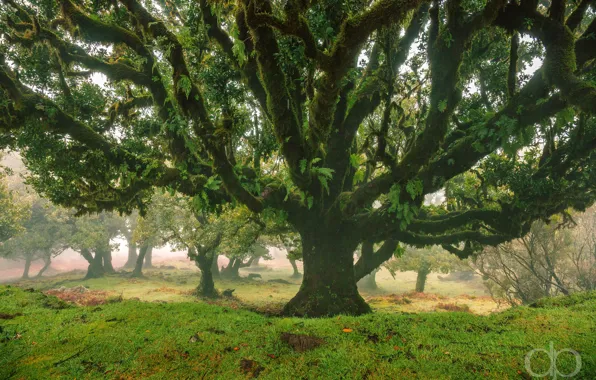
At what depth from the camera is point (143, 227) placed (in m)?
26.5

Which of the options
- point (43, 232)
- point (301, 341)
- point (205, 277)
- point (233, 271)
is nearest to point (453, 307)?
point (301, 341)

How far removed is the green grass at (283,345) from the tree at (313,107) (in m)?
3.52

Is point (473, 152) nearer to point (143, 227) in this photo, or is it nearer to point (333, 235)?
point (333, 235)

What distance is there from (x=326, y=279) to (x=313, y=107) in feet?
21.2

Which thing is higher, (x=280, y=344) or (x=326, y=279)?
(x=326, y=279)

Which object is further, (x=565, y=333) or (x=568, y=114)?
(x=568, y=114)

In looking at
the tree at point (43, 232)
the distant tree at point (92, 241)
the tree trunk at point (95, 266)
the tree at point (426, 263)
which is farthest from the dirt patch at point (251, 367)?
the tree at point (43, 232)

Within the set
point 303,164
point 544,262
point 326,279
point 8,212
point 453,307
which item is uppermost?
point 303,164

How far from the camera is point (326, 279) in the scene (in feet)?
34.8

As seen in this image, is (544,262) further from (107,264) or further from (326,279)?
(107,264)

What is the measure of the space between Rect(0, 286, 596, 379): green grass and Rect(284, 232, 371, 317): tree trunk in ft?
8.40

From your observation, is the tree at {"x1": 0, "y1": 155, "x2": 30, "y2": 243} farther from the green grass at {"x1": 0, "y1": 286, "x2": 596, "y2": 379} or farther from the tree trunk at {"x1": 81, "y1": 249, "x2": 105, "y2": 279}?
the green grass at {"x1": 0, "y1": 286, "x2": 596, "y2": 379}

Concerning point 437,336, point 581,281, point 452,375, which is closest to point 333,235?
point 437,336

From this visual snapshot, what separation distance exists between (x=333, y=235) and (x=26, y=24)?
11.6 m
